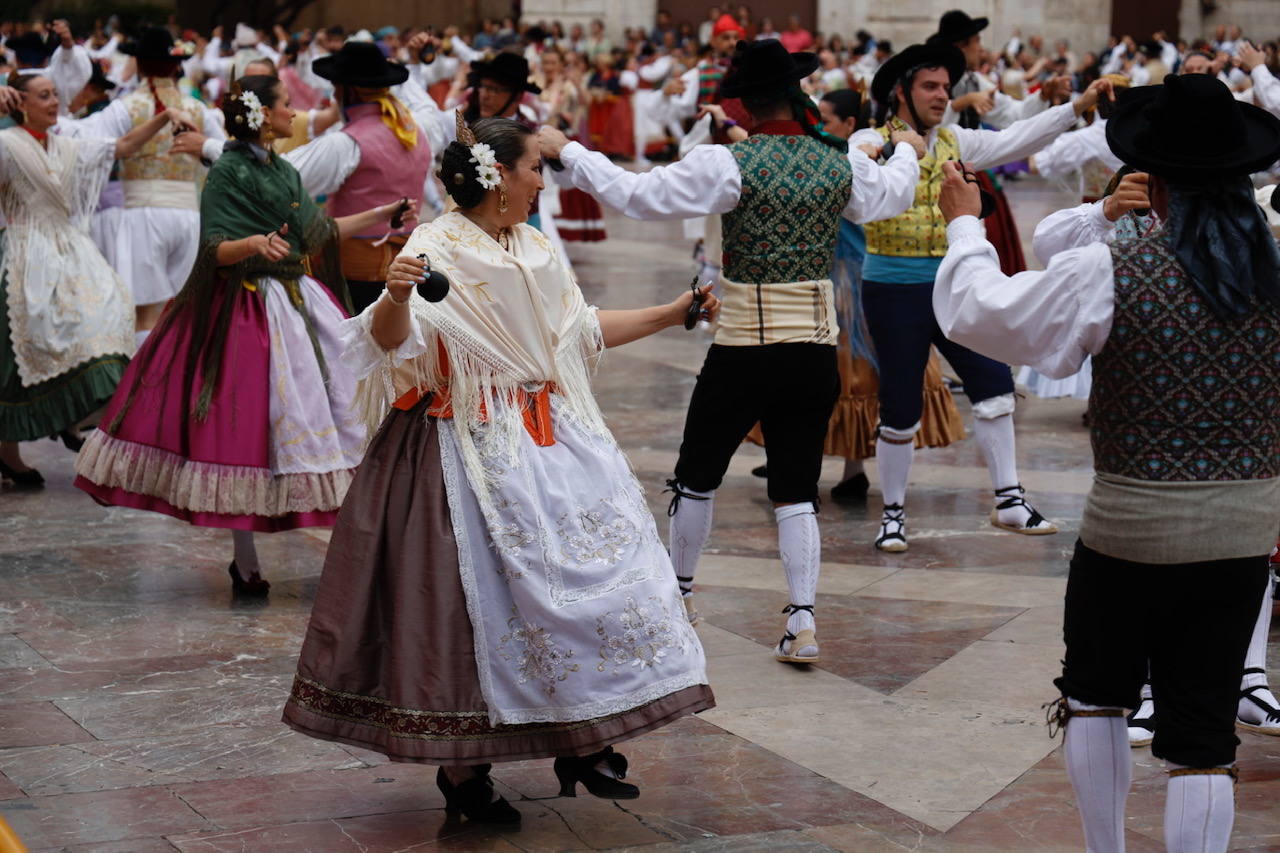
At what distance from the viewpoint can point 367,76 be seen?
6875mm

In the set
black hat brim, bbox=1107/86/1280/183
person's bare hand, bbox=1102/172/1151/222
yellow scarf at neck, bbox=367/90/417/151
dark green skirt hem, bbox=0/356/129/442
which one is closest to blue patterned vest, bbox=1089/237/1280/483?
black hat brim, bbox=1107/86/1280/183

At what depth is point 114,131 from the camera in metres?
8.33

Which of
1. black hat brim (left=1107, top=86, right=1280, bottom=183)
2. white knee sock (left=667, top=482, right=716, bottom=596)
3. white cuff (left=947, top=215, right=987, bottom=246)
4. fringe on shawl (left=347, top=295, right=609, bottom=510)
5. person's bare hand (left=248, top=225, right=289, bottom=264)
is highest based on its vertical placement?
black hat brim (left=1107, top=86, right=1280, bottom=183)

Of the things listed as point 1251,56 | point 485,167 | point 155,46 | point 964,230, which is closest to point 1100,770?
point 964,230

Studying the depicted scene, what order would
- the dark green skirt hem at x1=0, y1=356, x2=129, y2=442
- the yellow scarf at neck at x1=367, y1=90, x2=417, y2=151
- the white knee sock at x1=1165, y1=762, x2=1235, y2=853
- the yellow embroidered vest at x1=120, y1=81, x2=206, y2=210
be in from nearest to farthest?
the white knee sock at x1=1165, y1=762, x2=1235, y2=853
the yellow scarf at neck at x1=367, y1=90, x2=417, y2=151
the dark green skirt hem at x1=0, y1=356, x2=129, y2=442
the yellow embroidered vest at x1=120, y1=81, x2=206, y2=210

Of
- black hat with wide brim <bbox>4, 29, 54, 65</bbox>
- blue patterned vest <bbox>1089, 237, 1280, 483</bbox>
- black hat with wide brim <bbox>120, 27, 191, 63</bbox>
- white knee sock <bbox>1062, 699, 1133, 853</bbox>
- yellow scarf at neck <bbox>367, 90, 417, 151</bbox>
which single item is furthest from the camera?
black hat with wide brim <bbox>4, 29, 54, 65</bbox>

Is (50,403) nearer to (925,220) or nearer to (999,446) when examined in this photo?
(925,220)

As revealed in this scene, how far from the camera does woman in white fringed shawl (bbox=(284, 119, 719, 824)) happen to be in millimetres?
3650

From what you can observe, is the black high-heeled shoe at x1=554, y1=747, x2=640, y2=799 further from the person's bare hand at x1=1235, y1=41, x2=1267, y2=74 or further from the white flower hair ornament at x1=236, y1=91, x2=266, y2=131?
the person's bare hand at x1=1235, y1=41, x2=1267, y2=74

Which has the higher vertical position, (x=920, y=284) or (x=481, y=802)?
(x=920, y=284)

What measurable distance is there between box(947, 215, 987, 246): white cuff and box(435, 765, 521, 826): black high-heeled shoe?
1.52 metres

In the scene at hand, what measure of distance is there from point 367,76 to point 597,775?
150 inches

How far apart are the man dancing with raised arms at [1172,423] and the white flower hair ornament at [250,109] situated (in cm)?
299

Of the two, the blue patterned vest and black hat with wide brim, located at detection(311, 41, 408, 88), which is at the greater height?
black hat with wide brim, located at detection(311, 41, 408, 88)
